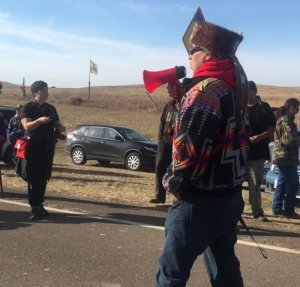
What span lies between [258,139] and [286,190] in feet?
3.83

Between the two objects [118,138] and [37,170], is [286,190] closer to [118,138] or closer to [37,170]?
[37,170]

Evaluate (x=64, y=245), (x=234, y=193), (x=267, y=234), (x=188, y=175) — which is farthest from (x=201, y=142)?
(x=267, y=234)

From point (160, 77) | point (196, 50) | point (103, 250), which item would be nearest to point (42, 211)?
point (103, 250)

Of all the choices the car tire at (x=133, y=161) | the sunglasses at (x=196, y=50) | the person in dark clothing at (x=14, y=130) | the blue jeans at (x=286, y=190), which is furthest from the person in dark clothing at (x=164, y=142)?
the car tire at (x=133, y=161)

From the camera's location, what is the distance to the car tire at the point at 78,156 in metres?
20.0

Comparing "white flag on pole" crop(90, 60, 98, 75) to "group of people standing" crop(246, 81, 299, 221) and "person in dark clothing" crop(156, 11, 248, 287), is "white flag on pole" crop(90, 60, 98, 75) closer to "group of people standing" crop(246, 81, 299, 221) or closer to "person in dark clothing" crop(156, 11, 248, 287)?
"group of people standing" crop(246, 81, 299, 221)

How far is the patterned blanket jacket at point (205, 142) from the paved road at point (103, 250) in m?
2.03

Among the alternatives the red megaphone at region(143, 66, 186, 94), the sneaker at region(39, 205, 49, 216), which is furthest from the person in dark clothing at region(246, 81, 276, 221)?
the red megaphone at region(143, 66, 186, 94)

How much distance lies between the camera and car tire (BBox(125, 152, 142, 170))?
18.9 metres

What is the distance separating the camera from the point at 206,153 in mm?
3096

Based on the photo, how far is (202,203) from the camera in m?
3.18

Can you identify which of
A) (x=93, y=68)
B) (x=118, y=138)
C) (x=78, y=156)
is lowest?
(x=78, y=156)

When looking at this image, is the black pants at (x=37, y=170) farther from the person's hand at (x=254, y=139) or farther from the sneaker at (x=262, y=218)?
the sneaker at (x=262, y=218)

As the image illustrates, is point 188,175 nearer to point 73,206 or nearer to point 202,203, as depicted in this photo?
point 202,203
